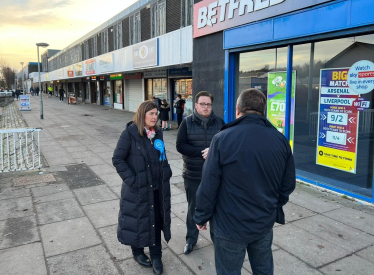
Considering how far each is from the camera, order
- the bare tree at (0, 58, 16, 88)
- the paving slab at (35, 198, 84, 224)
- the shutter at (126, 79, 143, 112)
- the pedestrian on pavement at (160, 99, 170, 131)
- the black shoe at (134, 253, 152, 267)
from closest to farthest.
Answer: the black shoe at (134, 253, 152, 267), the paving slab at (35, 198, 84, 224), the pedestrian on pavement at (160, 99, 170, 131), the shutter at (126, 79, 143, 112), the bare tree at (0, 58, 16, 88)

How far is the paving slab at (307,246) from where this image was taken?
356 centimetres

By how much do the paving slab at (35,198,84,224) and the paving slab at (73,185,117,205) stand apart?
0.19 meters

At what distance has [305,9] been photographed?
19.6ft

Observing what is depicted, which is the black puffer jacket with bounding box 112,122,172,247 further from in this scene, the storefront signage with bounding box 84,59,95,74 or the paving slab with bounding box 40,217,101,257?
the storefront signage with bounding box 84,59,95,74

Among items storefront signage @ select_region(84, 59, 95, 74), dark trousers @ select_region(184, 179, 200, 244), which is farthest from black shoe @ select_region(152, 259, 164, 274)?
storefront signage @ select_region(84, 59, 95, 74)

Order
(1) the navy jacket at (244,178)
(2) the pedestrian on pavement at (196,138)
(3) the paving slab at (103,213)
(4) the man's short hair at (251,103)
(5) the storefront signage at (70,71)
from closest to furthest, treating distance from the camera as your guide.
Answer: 1. (1) the navy jacket at (244,178)
2. (4) the man's short hair at (251,103)
3. (2) the pedestrian on pavement at (196,138)
4. (3) the paving slab at (103,213)
5. (5) the storefront signage at (70,71)

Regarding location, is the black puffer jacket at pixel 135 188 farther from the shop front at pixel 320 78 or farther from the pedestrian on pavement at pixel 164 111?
the pedestrian on pavement at pixel 164 111

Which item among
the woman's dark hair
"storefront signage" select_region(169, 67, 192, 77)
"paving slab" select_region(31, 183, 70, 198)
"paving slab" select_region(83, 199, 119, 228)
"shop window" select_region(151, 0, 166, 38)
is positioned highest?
"shop window" select_region(151, 0, 166, 38)

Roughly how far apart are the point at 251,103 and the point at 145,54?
13191 millimetres

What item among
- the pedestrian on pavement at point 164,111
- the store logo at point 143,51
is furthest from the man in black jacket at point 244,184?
the store logo at point 143,51

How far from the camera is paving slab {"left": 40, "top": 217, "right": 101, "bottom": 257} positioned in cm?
380

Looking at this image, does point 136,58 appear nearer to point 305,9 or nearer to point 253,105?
point 305,9

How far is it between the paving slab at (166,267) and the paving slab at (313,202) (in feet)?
8.52

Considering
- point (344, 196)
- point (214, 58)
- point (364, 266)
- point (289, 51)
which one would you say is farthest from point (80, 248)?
point (214, 58)
